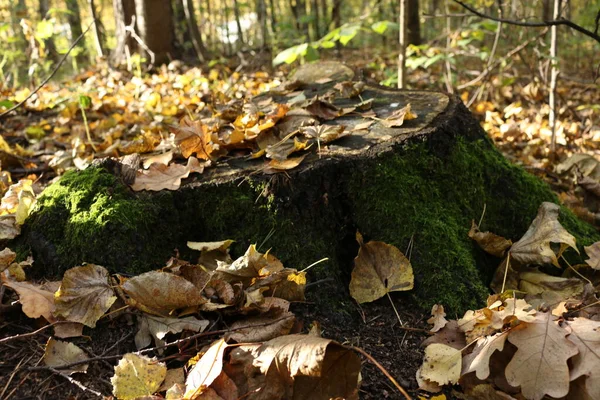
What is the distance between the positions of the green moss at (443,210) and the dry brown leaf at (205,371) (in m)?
0.92

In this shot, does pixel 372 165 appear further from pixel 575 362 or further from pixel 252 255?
pixel 575 362

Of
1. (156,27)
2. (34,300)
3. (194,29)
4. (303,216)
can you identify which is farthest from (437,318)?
(194,29)

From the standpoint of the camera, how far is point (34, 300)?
5.85ft

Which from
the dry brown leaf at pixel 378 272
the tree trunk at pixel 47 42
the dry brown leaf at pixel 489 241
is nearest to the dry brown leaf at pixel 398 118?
the dry brown leaf at pixel 489 241

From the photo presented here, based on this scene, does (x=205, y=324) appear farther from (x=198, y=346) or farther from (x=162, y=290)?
(x=162, y=290)

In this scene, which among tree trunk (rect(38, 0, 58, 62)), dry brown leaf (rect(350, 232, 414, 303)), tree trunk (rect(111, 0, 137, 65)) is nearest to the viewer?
dry brown leaf (rect(350, 232, 414, 303))

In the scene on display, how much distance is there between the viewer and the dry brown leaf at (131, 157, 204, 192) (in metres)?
2.20

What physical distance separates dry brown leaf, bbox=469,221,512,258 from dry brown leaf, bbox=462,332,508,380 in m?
0.72

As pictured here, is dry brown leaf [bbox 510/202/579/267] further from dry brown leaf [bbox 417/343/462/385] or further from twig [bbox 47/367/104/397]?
twig [bbox 47/367/104/397]

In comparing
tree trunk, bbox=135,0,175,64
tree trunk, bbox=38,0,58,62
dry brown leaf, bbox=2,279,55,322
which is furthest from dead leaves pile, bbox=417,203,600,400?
tree trunk, bbox=38,0,58,62

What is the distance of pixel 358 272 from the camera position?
2096 mm

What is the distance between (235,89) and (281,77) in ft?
3.45

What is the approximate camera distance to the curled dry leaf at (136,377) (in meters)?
1.50

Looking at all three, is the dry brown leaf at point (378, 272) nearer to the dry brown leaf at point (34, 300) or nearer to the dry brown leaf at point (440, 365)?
the dry brown leaf at point (440, 365)
